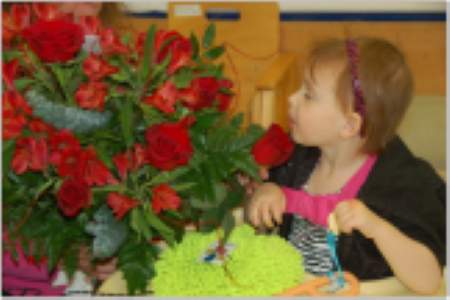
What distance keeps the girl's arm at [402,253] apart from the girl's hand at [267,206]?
178mm

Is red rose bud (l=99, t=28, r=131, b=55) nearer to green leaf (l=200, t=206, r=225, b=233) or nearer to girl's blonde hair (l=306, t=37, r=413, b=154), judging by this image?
green leaf (l=200, t=206, r=225, b=233)

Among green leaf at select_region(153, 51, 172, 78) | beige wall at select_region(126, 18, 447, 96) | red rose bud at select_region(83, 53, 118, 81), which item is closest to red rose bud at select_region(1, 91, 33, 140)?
red rose bud at select_region(83, 53, 118, 81)

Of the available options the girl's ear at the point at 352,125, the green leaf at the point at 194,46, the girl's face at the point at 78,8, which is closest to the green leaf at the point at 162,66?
the green leaf at the point at 194,46

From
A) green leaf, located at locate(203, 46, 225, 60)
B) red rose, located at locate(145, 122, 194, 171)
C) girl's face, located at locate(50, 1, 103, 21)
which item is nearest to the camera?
red rose, located at locate(145, 122, 194, 171)

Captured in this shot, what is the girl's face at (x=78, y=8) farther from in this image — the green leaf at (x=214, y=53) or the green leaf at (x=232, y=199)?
the green leaf at (x=232, y=199)

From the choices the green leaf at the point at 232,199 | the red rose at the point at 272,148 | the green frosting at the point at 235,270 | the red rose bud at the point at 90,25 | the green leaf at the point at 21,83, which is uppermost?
the red rose bud at the point at 90,25

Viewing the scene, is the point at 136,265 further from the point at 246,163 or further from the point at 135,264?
the point at 246,163

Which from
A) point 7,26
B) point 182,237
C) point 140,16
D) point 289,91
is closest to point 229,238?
point 182,237

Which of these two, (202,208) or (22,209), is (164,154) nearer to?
(202,208)

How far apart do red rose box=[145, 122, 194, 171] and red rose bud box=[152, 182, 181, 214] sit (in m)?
0.04

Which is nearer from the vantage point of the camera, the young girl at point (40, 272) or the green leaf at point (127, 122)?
the green leaf at point (127, 122)

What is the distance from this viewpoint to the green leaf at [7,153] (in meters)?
0.91

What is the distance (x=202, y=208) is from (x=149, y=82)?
256 millimetres

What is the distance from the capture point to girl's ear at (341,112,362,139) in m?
1.16
